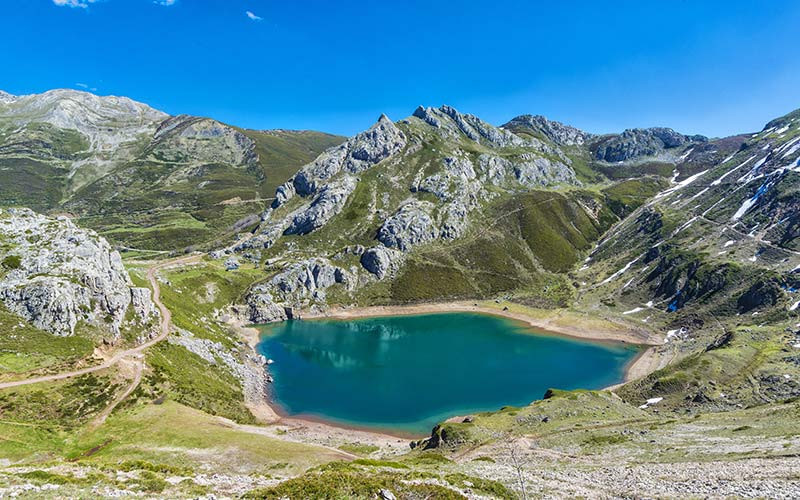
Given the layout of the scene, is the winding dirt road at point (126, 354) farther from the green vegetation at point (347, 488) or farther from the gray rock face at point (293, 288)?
the green vegetation at point (347, 488)

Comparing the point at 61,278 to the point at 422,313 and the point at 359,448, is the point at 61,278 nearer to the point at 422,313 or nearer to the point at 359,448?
the point at 359,448

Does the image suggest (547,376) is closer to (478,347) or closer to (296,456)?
(478,347)

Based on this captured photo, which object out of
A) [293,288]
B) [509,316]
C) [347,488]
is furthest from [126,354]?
[509,316]

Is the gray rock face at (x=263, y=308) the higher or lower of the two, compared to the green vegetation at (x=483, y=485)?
higher

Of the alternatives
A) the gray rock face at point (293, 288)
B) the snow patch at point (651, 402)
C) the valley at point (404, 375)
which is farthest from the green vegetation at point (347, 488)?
the gray rock face at point (293, 288)

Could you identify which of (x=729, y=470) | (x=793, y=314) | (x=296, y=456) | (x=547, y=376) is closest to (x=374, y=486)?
(x=296, y=456)

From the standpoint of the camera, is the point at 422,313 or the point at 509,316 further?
the point at 422,313

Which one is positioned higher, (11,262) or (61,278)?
(11,262)
